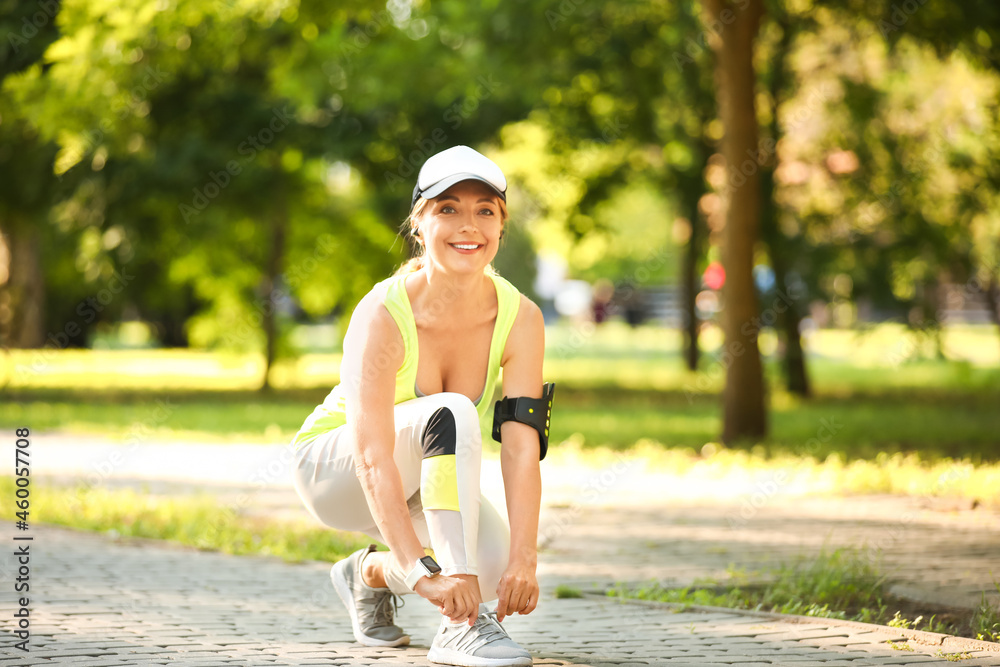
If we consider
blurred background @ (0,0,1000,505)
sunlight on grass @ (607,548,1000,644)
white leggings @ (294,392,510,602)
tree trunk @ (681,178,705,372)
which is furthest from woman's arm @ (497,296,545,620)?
tree trunk @ (681,178,705,372)

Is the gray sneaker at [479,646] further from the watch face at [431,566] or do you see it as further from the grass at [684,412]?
the grass at [684,412]

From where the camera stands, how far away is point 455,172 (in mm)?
3631

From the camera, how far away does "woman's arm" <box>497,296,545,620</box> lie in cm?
349

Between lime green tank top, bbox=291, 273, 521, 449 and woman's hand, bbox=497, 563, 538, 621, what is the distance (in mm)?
569

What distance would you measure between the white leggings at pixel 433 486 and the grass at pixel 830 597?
153 centimetres

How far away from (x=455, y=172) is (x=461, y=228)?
0.18 m

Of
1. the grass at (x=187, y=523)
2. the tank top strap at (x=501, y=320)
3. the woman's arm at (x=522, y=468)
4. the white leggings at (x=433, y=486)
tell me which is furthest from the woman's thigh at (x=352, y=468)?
the grass at (x=187, y=523)

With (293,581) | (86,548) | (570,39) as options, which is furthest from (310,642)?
(570,39)

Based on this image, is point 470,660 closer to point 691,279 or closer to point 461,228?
point 461,228

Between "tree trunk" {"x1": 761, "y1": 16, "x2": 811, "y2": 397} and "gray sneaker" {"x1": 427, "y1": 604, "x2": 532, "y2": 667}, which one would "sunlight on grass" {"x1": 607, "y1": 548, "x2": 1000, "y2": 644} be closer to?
"gray sneaker" {"x1": 427, "y1": 604, "x2": 532, "y2": 667}

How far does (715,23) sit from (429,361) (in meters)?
8.90

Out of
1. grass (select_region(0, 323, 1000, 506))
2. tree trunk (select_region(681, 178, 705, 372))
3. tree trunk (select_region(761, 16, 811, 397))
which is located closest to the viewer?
grass (select_region(0, 323, 1000, 506))

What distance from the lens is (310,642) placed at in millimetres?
4148

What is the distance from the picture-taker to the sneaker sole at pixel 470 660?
3.51 metres
